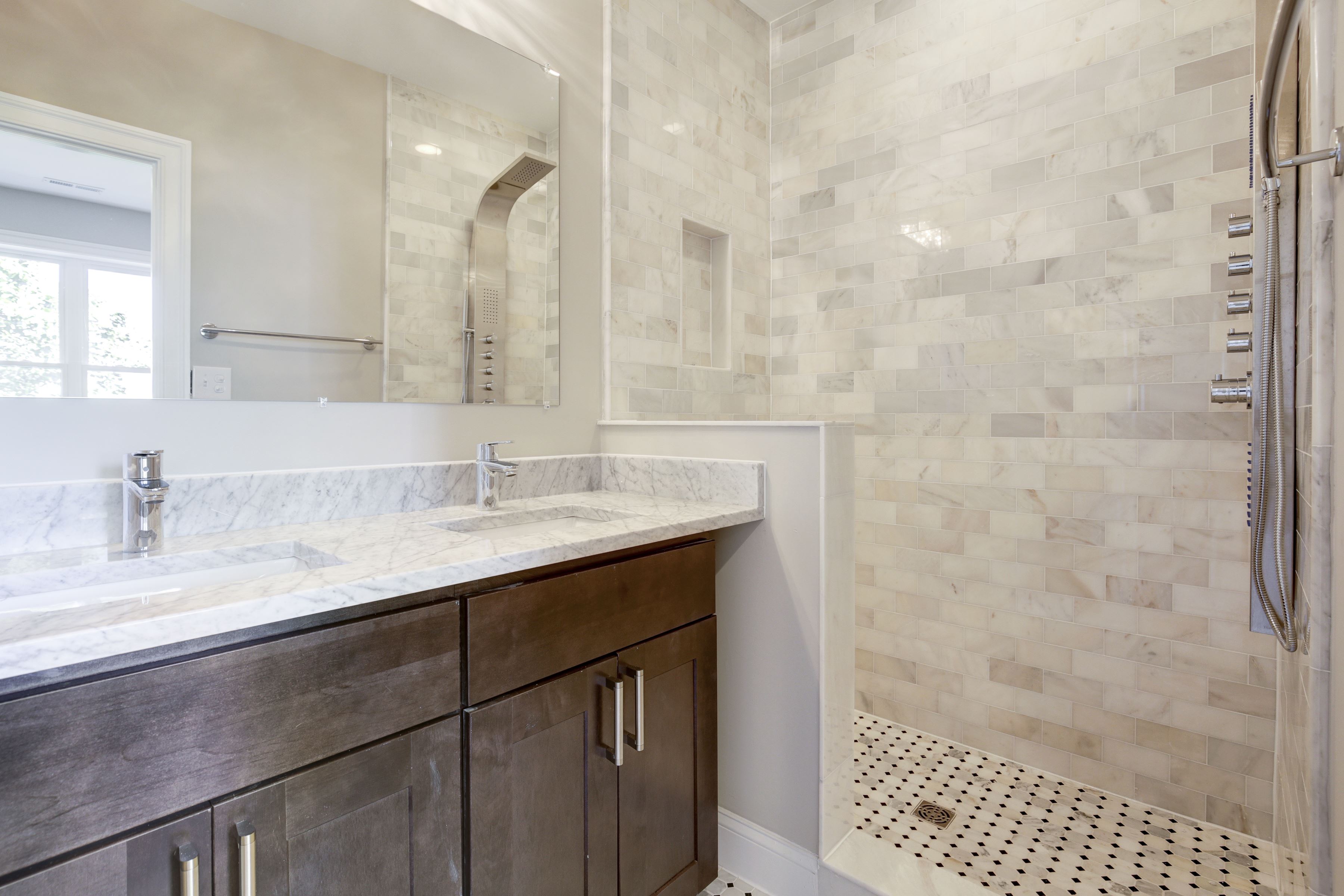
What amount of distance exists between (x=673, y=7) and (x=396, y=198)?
141 cm

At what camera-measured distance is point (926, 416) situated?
7.62ft

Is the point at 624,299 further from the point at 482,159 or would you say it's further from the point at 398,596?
the point at 398,596

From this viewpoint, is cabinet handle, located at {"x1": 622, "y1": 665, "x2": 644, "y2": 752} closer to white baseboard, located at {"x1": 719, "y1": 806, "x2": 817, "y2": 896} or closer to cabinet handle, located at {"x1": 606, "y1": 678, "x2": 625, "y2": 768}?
cabinet handle, located at {"x1": 606, "y1": 678, "x2": 625, "y2": 768}

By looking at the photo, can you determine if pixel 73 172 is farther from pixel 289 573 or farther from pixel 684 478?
pixel 684 478

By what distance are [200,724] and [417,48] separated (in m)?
1.61

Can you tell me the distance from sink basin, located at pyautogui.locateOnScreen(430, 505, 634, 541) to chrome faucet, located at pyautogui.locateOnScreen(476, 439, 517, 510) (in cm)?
4

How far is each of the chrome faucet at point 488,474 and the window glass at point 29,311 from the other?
0.80 m

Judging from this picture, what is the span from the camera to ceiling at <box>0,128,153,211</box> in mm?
1104

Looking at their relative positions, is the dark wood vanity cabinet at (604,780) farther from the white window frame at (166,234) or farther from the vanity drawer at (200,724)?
the white window frame at (166,234)

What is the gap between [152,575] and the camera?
1.09 metres

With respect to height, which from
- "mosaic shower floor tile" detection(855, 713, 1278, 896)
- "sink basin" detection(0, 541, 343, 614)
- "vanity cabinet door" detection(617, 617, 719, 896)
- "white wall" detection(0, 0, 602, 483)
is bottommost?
"mosaic shower floor tile" detection(855, 713, 1278, 896)

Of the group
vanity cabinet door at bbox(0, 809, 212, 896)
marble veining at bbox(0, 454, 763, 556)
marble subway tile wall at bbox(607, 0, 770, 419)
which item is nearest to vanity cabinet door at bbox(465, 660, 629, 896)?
vanity cabinet door at bbox(0, 809, 212, 896)

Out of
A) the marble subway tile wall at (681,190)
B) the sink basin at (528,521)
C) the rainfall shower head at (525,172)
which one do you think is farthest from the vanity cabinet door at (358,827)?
the rainfall shower head at (525,172)

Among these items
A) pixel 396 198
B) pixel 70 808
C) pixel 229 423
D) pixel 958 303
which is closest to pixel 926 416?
pixel 958 303
